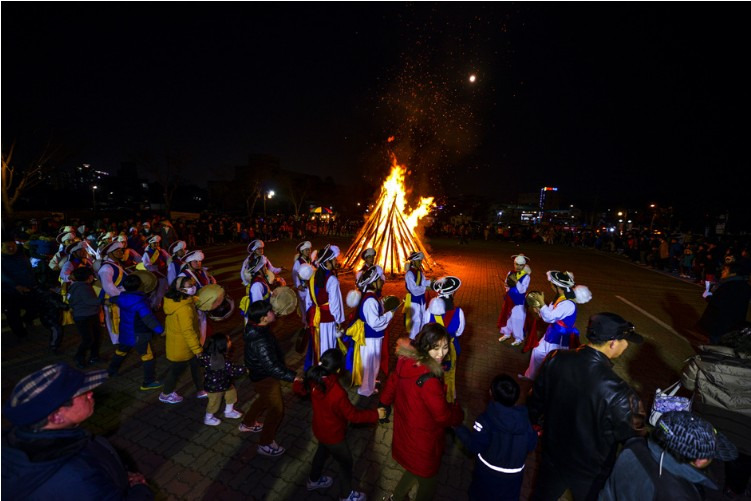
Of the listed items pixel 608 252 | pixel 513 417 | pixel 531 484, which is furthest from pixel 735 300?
pixel 608 252

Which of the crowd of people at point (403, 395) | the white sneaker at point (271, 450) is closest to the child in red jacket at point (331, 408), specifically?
the crowd of people at point (403, 395)

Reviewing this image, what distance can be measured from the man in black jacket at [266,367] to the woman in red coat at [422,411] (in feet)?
4.60

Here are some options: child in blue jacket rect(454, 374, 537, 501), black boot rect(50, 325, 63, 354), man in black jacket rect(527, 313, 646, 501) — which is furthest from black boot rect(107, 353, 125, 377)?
man in black jacket rect(527, 313, 646, 501)

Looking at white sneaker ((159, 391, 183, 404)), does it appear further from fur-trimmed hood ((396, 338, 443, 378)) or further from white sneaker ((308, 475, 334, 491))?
fur-trimmed hood ((396, 338, 443, 378))

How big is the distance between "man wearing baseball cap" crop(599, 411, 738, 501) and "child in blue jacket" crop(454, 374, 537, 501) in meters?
0.67

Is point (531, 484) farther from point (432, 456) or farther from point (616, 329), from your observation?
point (616, 329)

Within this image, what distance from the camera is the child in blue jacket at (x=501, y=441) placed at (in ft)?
8.48

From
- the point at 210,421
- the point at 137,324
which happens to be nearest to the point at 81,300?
the point at 137,324

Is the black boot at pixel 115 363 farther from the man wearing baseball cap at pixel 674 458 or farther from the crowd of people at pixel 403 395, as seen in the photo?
the man wearing baseball cap at pixel 674 458

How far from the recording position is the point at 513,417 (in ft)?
8.45

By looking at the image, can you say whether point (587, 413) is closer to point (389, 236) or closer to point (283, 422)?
point (283, 422)

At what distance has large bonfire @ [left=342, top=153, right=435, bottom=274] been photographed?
51.0 ft

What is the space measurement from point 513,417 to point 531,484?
205 centimetres

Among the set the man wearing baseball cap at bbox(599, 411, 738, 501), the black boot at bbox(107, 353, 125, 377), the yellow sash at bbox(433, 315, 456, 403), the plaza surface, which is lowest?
the plaza surface
